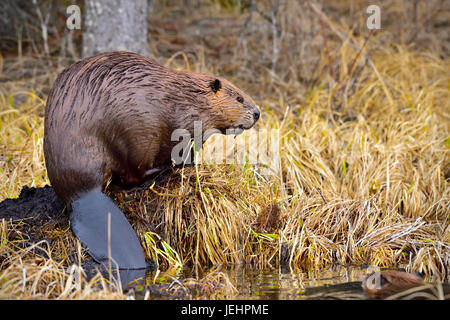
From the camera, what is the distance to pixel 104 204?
131 inches

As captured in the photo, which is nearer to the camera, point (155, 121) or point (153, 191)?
point (155, 121)

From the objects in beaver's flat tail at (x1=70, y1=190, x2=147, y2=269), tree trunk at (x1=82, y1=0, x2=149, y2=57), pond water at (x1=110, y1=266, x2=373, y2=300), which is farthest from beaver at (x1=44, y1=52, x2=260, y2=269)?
tree trunk at (x1=82, y1=0, x2=149, y2=57)

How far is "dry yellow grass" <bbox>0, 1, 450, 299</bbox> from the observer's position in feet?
11.9

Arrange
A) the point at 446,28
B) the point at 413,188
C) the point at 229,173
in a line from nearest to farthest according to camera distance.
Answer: the point at 229,173, the point at 413,188, the point at 446,28

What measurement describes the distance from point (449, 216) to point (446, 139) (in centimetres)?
102

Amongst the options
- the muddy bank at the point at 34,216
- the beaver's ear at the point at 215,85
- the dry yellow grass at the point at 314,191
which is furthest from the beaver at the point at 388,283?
the muddy bank at the point at 34,216

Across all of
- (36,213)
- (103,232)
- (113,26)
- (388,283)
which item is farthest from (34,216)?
(113,26)

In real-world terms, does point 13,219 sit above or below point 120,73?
below

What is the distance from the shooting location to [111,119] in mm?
3307

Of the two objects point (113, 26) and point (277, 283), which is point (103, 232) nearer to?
point (277, 283)

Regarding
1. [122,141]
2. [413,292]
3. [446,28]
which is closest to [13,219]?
[122,141]

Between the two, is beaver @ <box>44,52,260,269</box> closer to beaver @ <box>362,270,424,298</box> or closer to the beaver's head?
the beaver's head

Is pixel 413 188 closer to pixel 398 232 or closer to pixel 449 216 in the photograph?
pixel 449 216

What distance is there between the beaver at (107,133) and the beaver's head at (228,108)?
21 cm
